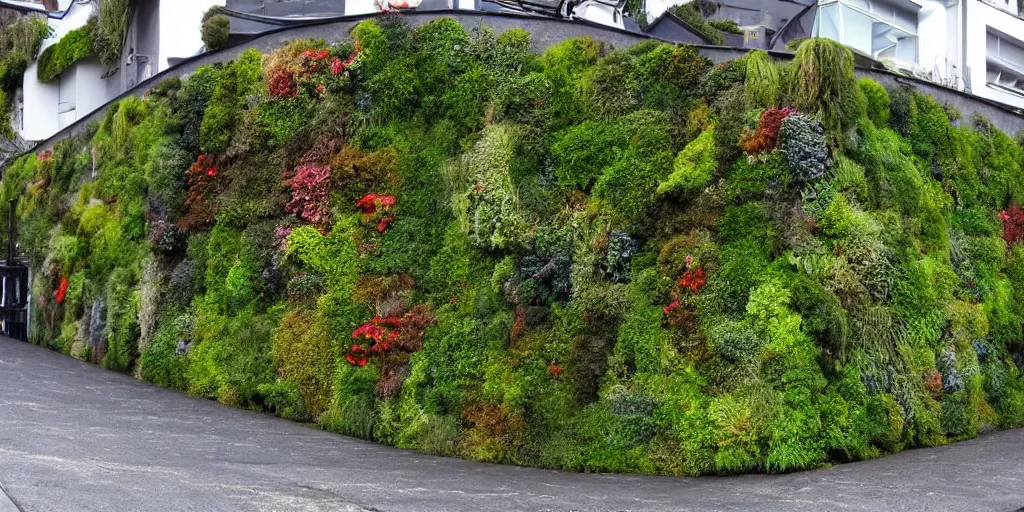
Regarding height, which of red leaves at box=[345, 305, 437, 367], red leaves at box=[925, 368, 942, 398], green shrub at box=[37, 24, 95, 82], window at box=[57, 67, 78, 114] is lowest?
→ red leaves at box=[925, 368, 942, 398]

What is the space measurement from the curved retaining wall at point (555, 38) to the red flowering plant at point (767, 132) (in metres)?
1.02

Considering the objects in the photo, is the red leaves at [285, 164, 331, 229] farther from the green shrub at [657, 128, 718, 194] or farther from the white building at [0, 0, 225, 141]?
the white building at [0, 0, 225, 141]

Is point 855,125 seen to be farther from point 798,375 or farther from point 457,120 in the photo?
point 457,120

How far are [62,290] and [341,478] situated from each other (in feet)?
43.9

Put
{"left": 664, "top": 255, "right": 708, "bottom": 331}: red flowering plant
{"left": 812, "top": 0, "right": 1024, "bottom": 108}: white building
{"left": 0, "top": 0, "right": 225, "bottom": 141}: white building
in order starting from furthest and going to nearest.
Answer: {"left": 0, "top": 0, "right": 225, "bottom": 141}: white building → {"left": 812, "top": 0, "right": 1024, "bottom": 108}: white building → {"left": 664, "top": 255, "right": 708, "bottom": 331}: red flowering plant

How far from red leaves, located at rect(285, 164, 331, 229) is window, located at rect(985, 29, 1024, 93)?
15170mm

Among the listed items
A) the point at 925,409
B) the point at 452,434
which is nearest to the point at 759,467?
the point at 925,409

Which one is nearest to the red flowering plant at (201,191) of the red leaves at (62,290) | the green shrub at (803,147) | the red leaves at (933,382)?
the red leaves at (62,290)

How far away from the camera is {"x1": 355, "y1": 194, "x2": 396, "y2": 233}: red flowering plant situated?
1738cm

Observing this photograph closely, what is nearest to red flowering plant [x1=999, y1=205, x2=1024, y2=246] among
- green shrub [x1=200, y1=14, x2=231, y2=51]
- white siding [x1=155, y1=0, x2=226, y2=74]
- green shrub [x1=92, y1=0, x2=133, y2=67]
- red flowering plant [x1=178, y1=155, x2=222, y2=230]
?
red flowering plant [x1=178, y1=155, x2=222, y2=230]

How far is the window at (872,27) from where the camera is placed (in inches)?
765

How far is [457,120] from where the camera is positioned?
17.4m

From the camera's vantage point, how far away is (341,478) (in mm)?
12297

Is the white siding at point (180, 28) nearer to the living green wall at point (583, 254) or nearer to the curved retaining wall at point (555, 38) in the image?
the curved retaining wall at point (555, 38)
